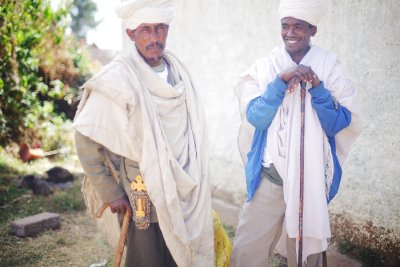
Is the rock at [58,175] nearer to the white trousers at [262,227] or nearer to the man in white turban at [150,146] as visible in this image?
the man in white turban at [150,146]

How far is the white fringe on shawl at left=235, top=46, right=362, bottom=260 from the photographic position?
2.58 m

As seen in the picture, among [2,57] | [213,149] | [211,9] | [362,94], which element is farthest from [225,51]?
[2,57]

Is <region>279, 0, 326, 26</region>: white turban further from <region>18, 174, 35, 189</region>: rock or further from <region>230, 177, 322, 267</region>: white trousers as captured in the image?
<region>18, 174, 35, 189</region>: rock

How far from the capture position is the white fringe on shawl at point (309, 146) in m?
2.58

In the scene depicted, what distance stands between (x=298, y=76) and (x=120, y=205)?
4.49ft

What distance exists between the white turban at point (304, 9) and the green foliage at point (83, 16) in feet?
123

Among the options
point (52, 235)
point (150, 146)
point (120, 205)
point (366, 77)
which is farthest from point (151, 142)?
point (52, 235)

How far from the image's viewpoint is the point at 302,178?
2541 millimetres

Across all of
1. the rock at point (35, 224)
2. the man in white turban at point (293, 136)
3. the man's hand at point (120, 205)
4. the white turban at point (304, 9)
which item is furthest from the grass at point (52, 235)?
the white turban at point (304, 9)

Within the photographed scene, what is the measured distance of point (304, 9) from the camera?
254 cm

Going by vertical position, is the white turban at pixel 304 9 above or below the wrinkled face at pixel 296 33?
above

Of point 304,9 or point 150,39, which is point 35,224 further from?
point 304,9

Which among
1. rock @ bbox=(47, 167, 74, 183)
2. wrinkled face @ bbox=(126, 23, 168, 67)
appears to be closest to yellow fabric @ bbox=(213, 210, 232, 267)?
wrinkled face @ bbox=(126, 23, 168, 67)

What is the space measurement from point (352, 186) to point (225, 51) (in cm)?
236
